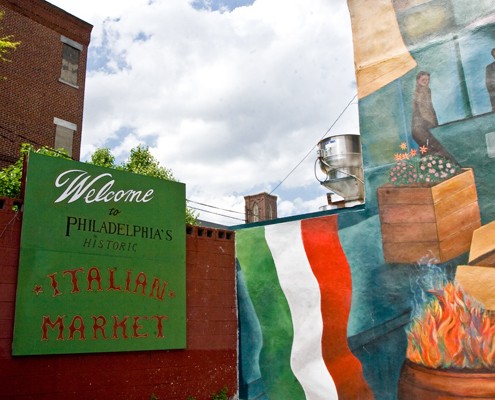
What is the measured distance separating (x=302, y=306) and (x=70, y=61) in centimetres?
1543

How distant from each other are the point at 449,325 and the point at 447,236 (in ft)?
A: 5.13

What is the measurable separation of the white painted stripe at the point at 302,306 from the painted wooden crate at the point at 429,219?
1.87 metres

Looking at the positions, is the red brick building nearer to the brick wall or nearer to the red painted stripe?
the brick wall

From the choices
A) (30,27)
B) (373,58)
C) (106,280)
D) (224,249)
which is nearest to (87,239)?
(106,280)

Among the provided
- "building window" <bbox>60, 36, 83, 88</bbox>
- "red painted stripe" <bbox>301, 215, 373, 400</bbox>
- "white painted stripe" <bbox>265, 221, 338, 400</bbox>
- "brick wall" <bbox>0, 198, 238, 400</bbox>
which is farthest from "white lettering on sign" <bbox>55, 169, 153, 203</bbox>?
"building window" <bbox>60, 36, 83, 88</bbox>

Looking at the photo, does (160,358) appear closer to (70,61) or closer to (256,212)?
(70,61)

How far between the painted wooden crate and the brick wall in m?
3.75

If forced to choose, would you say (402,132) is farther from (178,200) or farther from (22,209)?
(22,209)

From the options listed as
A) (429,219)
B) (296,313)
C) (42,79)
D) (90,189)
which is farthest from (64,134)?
(429,219)

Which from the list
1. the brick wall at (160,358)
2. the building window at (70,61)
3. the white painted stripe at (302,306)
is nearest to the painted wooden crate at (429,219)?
the white painted stripe at (302,306)

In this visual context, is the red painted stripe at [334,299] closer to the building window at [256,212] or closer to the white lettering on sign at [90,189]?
the white lettering on sign at [90,189]

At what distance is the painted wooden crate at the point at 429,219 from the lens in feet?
29.0

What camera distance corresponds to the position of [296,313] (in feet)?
34.6

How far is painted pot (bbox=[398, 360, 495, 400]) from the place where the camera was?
8070 millimetres
